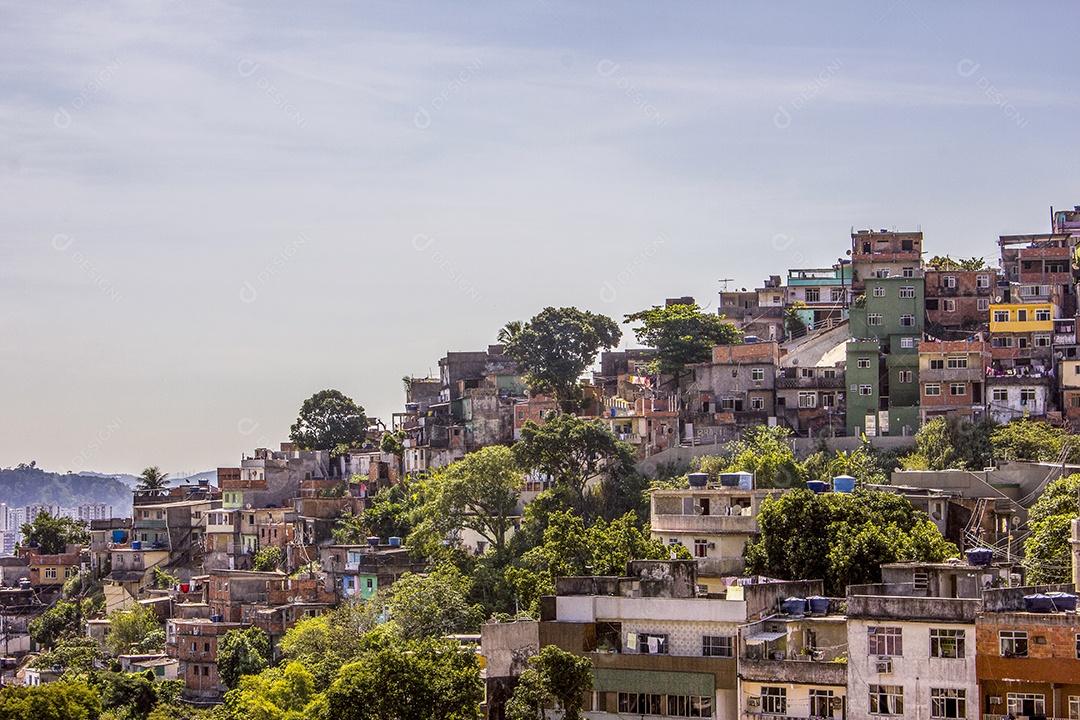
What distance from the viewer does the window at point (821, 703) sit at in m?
27.8

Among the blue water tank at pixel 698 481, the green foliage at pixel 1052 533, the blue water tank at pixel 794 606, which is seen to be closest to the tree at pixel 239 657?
the blue water tank at pixel 698 481

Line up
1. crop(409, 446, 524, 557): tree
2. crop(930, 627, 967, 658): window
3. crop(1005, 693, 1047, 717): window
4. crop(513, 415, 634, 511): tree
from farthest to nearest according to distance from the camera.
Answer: crop(513, 415, 634, 511): tree → crop(409, 446, 524, 557): tree → crop(930, 627, 967, 658): window → crop(1005, 693, 1047, 717): window

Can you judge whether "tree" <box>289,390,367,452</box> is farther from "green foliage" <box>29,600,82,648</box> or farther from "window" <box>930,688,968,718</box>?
"window" <box>930,688,968,718</box>

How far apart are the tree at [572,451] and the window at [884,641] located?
88.6 feet

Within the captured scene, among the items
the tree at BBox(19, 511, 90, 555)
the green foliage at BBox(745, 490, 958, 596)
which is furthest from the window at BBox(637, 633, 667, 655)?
the tree at BBox(19, 511, 90, 555)

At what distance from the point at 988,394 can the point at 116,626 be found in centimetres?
3244

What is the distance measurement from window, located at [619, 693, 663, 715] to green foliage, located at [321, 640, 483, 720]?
283cm

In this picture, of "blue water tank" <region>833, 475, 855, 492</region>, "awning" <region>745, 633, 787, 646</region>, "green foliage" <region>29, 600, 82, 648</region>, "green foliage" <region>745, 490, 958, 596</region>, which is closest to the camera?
"awning" <region>745, 633, 787, 646</region>

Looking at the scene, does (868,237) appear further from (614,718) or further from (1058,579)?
(614,718)

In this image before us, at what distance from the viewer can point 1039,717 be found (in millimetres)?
26031

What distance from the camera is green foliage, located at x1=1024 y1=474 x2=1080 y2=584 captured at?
3431 cm

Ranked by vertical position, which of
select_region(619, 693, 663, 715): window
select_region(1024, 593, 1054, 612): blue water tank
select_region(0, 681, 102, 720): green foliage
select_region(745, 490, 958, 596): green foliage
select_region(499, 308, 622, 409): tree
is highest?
select_region(499, 308, 622, 409): tree

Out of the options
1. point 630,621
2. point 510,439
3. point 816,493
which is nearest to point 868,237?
point 510,439

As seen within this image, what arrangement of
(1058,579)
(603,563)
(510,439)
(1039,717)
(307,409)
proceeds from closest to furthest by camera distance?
(1039,717) → (1058,579) → (603,563) → (510,439) → (307,409)
